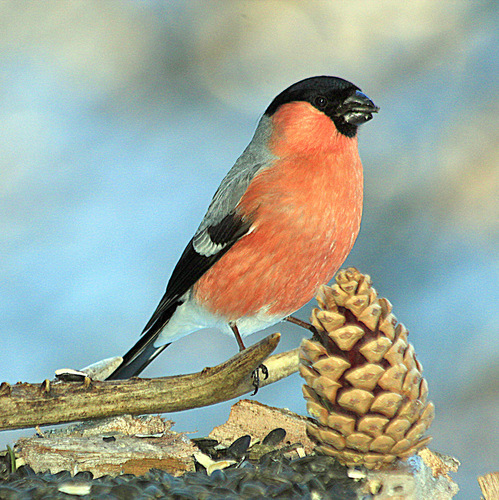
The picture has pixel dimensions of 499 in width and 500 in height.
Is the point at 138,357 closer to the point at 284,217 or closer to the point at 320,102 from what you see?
the point at 284,217

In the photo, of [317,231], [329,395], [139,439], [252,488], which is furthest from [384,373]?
[139,439]

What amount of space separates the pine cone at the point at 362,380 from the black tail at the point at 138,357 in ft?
2.57

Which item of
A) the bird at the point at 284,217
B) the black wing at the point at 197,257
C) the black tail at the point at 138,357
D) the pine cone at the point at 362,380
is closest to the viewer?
the pine cone at the point at 362,380

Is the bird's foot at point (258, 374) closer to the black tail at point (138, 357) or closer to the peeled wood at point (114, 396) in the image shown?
the peeled wood at point (114, 396)

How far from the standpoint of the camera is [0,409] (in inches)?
56.4

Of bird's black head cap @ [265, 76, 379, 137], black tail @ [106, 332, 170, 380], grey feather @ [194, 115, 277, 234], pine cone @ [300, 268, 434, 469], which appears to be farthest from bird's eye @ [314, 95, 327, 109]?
black tail @ [106, 332, 170, 380]

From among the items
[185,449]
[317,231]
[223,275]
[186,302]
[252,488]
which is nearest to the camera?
[252,488]

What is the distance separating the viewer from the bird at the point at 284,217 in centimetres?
161

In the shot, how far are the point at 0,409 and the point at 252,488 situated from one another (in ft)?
2.11

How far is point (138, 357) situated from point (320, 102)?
0.94 meters

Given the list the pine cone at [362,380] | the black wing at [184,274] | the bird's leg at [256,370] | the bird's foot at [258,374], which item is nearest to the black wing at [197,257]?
the black wing at [184,274]

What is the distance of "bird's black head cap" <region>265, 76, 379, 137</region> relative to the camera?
1.68 metres

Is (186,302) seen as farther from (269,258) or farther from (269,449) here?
(269,449)

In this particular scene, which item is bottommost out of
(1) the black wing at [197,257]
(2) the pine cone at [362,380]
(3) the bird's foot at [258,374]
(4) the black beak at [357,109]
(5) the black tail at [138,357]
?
(2) the pine cone at [362,380]
